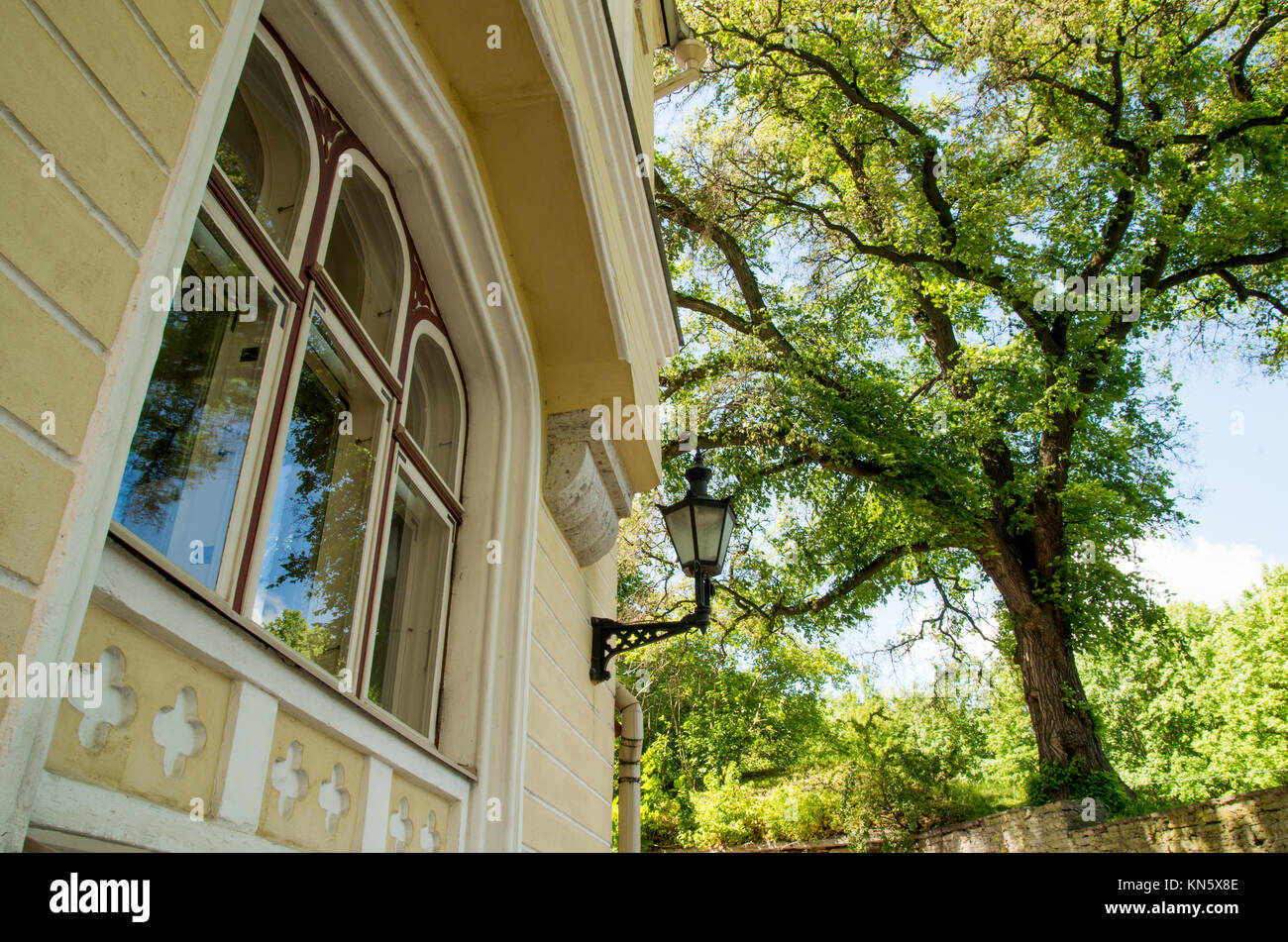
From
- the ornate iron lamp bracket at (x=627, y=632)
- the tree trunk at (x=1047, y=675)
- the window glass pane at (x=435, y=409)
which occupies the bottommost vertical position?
the ornate iron lamp bracket at (x=627, y=632)

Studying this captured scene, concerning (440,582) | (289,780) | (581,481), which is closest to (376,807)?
(289,780)

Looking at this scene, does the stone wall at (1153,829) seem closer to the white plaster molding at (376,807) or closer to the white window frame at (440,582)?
the white window frame at (440,582)

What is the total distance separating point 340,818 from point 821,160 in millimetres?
16209

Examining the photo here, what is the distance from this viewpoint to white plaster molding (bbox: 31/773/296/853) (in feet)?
5.02

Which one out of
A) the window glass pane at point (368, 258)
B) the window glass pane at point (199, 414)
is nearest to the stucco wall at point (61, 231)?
the window glass pane at point (199, 414)

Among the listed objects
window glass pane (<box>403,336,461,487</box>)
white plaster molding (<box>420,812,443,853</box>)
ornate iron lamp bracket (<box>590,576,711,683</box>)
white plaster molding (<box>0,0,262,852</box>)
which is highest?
window glass pane (<box>403,336,461,487</box>)

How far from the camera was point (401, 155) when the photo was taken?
140 inches

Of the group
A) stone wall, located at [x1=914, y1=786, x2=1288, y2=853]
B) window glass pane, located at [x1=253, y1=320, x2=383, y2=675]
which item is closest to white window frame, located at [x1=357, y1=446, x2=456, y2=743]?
window glass pane, located at [x1=253, y1=320, x2=383, y2=675]

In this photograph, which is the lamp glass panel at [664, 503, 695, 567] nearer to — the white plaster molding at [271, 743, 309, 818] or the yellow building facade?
the yellow building facade

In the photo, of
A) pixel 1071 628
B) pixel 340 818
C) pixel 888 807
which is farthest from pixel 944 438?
pixel 340 818

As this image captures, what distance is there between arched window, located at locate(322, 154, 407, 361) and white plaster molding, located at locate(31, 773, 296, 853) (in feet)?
5.88

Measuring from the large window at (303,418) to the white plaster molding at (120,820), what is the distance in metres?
0.43

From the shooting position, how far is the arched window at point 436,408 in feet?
12.9
